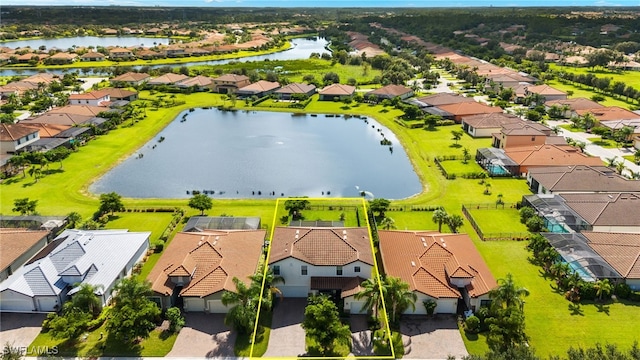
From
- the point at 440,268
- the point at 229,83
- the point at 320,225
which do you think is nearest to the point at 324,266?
the point at 440,268

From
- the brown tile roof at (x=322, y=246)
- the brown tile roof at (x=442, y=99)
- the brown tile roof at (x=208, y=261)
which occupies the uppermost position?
the brown tile roof at (x=322, y=246)

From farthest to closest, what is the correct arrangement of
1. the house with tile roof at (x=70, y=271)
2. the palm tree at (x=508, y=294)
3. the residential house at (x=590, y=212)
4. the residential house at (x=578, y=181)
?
the residential house at (x=578, y=181)
the residential house at (x=590, y=212)
the house with tile roof at (x=70, y=271)
the palm tree at (x=508, y=294)

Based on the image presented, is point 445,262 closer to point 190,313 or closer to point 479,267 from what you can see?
point 479,267

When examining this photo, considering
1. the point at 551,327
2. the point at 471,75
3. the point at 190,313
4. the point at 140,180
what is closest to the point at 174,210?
the point at 140,180

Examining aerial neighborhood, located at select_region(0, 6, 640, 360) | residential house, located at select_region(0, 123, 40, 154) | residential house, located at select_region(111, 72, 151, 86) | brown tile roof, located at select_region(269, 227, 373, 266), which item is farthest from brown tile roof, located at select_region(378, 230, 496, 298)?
residential house, located at select_region(111, 72, 151, 86)

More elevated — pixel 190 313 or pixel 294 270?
pixel 294 270

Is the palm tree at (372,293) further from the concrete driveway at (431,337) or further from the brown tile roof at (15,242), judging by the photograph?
the brown tile roof at (15,242)

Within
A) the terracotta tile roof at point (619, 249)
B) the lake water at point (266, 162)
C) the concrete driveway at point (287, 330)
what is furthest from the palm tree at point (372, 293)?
the lake water at point (266, 162)

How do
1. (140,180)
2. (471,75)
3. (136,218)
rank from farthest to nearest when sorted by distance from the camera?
(471,75) → (140,180) → (136,218)
